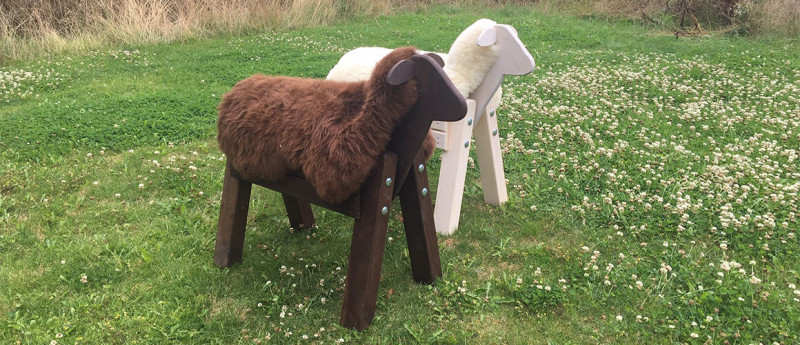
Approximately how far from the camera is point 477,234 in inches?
179

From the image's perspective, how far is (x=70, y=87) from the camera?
336 inches

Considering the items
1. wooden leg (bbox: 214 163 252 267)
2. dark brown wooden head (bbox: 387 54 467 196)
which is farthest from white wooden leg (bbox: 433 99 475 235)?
wooden leg (bbox: 214 163 252 267)

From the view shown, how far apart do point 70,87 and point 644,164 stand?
8.38 meters

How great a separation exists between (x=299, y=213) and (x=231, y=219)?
703 mm

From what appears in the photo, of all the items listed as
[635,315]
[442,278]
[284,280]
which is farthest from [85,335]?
[635,315]

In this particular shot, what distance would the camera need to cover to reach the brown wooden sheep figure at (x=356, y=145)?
115 inches

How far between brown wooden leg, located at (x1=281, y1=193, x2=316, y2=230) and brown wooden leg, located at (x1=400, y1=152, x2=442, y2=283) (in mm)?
1120

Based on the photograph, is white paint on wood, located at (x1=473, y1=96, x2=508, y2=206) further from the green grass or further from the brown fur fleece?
the brown fur fleece

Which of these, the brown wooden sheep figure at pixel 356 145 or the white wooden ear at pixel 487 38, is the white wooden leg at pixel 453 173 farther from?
the brown wooden sheep figure at pixel 356 145

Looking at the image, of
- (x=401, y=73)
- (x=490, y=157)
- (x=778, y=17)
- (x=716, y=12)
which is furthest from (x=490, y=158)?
(x=716, y=12)

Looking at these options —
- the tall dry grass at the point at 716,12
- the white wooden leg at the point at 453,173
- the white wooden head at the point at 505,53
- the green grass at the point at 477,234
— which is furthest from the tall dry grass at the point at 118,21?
the white wooden head at the point at 505,53

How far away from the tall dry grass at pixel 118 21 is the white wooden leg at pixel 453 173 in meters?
9.42

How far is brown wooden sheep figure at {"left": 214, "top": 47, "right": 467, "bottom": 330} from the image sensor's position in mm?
2934

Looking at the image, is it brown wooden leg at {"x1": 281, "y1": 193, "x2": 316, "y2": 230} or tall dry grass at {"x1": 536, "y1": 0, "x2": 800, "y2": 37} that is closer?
brown wooden leg at {"x1": 281, "y1": 193, "x2": 316, "y2": 230}
